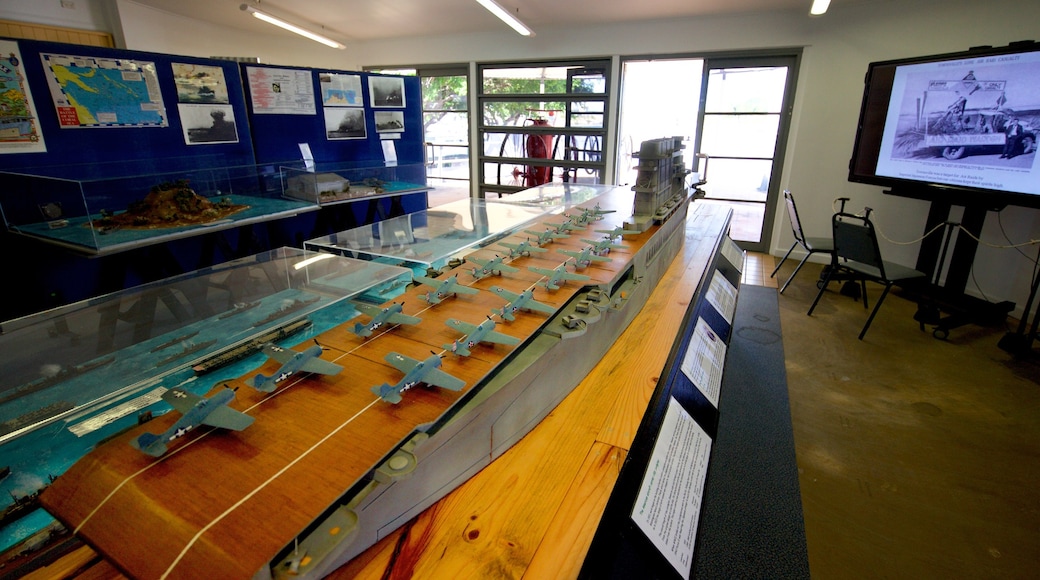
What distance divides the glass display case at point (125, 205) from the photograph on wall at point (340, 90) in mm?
1232

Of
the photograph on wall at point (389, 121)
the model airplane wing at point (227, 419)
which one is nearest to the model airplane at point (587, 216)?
the model airplane wing at point (227, 419)

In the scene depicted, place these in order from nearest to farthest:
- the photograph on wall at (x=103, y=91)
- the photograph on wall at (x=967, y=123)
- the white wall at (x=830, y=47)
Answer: the photograph on wall at (x=103, y=91) < the photograph on wall at (x=967, y=123) < the white wall at (x=830, y=47)

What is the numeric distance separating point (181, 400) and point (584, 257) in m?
1.31

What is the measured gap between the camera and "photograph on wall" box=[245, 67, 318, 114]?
4172mm

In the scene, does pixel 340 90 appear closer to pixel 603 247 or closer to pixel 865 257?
pixel 603 247

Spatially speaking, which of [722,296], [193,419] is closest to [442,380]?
[193,419]

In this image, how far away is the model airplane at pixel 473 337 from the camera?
1.05 metres

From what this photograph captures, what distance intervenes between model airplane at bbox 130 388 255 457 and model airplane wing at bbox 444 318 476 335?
1.60 feet

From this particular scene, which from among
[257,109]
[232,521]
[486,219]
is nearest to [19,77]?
[257,109]

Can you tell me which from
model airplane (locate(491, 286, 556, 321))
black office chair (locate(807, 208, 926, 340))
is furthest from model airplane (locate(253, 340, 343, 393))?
black office chair (locate(807, 208, 926, 340))

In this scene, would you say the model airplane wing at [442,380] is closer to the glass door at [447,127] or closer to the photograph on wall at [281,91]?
the photograph on wall at [281,91]

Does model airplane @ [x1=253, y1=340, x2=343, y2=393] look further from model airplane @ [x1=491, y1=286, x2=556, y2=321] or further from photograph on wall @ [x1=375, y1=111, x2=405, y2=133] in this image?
photograph on wall @ [x1=375, y1=111, x2=405, y2=133]

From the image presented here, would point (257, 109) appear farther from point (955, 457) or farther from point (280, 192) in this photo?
point (955, 457)

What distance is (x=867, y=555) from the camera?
1877 millimetres
